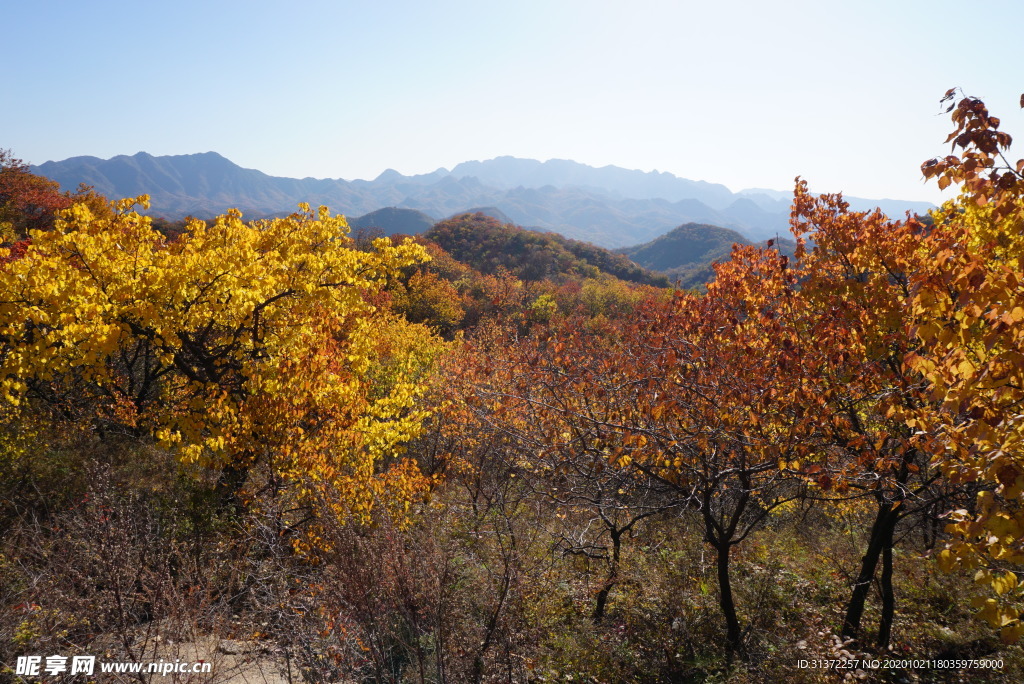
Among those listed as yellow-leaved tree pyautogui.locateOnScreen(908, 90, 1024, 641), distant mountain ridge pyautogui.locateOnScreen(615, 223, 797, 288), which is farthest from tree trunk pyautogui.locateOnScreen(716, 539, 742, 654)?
distant mountain ridge pyautogui.locateOnScreen(615, 223, 797, 288)

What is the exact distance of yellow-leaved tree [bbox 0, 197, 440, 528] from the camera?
24.6 feet

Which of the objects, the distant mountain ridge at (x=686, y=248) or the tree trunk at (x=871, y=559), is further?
the distant mountain ridge at (x=686, y=248)

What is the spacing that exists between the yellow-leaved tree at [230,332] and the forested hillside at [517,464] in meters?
0.07

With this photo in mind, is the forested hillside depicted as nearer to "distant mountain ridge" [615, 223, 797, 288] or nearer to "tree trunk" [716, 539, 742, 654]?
"tree trunk" [716, 539, 742, 654]

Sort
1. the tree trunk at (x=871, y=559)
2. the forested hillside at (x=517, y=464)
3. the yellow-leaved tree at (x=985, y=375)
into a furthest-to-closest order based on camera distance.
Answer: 1. the tree trunk at (x=871, y=559)
2. the forested hillside at (x=517, y=464)
3. the yellow-leaved tree at (x=985, y=375)

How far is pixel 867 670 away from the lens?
659cm

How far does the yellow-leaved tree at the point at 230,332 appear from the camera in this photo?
7.49 meters

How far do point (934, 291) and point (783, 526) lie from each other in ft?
46.9

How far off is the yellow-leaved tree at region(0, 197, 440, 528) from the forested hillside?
69 mm

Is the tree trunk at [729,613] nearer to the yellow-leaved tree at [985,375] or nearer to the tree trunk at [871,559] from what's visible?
the tree trunk at [871,559]

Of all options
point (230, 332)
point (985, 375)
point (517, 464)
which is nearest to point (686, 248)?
point (517, 464)

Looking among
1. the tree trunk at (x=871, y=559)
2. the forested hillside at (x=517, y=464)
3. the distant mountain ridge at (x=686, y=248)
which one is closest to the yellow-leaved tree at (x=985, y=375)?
the forested hillside at (x=517, y=464)

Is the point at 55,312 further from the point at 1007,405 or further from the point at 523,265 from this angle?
the point at 523,265

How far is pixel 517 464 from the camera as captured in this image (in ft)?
35.4
